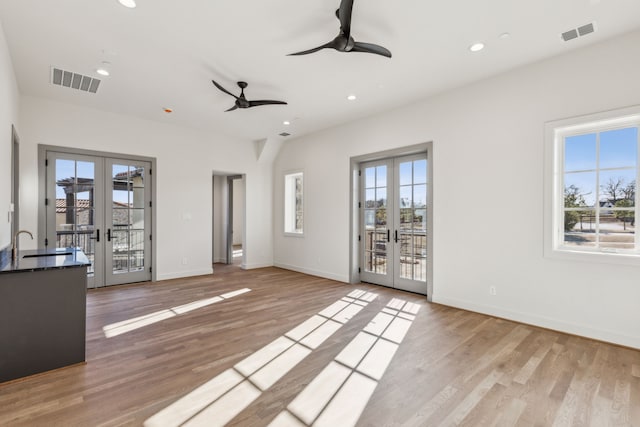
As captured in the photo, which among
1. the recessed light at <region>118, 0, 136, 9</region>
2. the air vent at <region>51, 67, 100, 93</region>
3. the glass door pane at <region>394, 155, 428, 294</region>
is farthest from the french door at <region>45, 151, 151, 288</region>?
the glass door pane at <region>394, 155, 428, 294</region>

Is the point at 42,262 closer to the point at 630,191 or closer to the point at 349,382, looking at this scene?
the point at 349,382

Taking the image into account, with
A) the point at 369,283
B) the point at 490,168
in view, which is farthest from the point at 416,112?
the point at 369,283

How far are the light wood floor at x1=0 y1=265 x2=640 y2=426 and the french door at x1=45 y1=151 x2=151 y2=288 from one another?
1712 mm

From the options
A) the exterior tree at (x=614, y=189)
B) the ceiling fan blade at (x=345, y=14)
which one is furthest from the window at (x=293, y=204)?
the exterior tree at (x=614, y=189)

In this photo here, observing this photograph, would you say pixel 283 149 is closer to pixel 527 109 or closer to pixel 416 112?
pixel 416 112

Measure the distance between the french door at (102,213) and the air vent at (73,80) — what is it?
1.38m

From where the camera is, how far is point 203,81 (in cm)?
427

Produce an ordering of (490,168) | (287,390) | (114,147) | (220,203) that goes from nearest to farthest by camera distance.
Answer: (287,390) → (490,168) → (114,147) → (220,203)

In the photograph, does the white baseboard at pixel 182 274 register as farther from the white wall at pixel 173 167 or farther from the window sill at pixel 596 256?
the window sill at pixel 596 256

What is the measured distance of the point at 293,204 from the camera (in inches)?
305

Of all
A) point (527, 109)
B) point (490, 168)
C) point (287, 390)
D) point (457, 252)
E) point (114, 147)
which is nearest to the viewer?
point (287, 390)

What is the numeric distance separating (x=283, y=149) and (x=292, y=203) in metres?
1.36

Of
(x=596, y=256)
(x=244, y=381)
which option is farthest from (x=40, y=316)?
(x=596, y=256)

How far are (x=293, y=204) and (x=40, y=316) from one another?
18.1 ft
